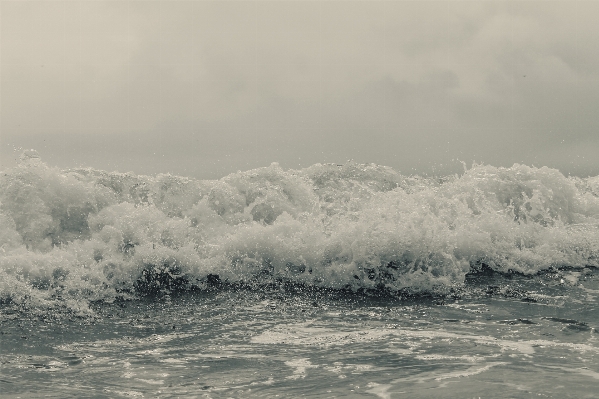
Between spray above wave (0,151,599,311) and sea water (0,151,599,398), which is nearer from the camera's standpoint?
sea water (0,151,599,398)

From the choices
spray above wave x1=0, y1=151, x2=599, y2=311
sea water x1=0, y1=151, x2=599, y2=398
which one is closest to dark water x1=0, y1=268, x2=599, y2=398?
sea water x1=0, y1=151, x2=599, y2=398

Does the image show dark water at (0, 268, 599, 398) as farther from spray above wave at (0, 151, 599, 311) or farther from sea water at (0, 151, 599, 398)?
spray above wave at (0, 151, 599, 311)

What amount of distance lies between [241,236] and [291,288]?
1646 millimetres

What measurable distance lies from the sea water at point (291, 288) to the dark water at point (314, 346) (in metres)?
0.03

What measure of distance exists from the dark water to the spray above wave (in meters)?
0.72

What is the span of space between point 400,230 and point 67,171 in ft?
24.9

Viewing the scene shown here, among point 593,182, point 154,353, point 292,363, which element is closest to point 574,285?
point 292,363

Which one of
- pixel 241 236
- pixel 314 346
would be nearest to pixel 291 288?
pixel 241 236

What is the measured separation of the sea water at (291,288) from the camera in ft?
17.1

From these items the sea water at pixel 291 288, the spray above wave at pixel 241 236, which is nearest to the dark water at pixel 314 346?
the sea water at pixel 291 288

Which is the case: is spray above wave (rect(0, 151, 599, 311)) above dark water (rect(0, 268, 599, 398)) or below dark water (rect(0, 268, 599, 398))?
above

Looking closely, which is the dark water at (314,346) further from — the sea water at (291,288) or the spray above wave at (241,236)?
the spray above wave at (241,236)

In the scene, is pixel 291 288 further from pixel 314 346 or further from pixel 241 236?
pixel 314 346

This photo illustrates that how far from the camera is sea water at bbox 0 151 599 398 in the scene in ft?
17.1
